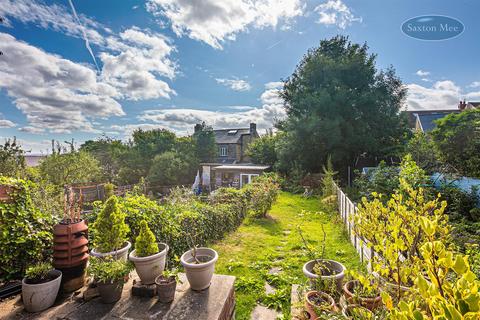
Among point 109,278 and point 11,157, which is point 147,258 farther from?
point 11,157

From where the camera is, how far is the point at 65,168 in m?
17.4

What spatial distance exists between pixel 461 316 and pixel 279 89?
2228 cm

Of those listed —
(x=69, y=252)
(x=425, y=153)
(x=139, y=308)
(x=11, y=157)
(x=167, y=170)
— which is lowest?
(x=139, y=308)

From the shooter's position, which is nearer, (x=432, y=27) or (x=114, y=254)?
(x=114, y=254)

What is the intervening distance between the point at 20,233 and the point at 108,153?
3044 centimetres

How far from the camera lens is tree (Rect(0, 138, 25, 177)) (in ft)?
38.3

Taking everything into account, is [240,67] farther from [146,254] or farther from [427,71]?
[146,254]

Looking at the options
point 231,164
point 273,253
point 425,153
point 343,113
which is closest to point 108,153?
point 231,164

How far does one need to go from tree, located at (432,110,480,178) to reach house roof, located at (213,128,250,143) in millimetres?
23527

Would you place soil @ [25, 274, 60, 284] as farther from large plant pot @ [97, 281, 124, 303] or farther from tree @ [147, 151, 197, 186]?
tree @ [147, 151, 197, 186]

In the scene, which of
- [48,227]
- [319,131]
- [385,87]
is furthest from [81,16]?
[385,87]

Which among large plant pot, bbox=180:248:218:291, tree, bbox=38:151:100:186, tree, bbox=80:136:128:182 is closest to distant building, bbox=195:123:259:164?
tree, bbox=80:136:128:182

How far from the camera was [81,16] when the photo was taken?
4.84 metres

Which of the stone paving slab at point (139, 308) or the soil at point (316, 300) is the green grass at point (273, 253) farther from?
the soil at point (316, 300)
